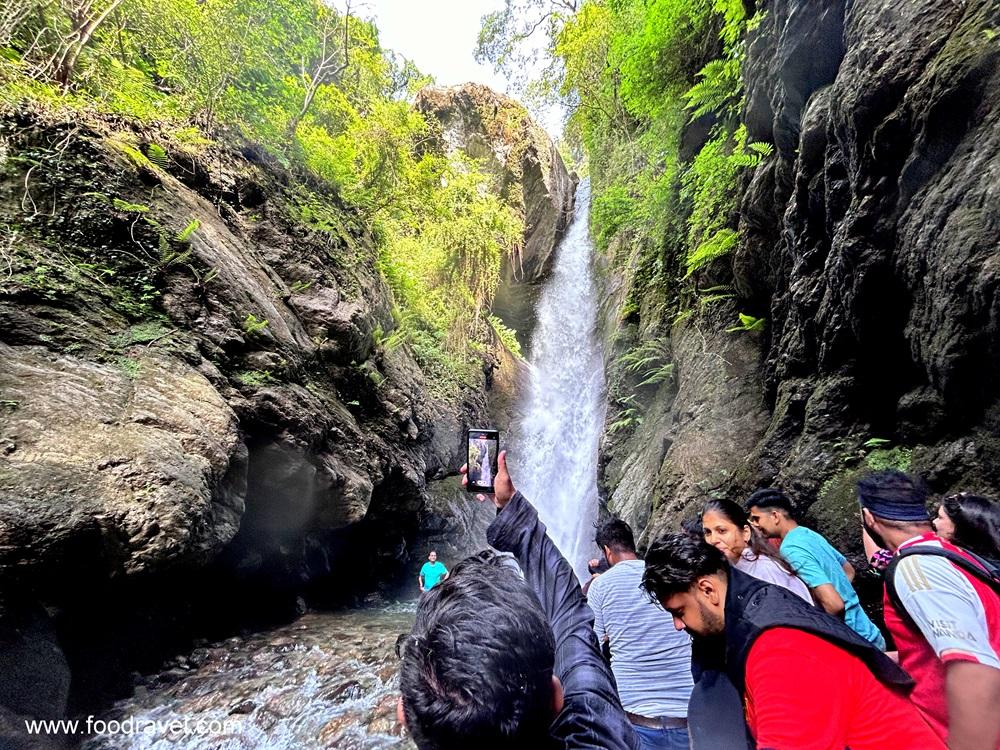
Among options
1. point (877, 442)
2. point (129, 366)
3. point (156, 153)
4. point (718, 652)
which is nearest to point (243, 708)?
point (129, 366)

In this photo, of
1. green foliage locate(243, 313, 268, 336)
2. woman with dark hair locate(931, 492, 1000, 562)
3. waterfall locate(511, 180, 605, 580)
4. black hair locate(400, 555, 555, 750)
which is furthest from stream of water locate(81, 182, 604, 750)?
waterfall locate(511, 180, 605, 580)

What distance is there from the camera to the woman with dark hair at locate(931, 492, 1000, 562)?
2.14 meters

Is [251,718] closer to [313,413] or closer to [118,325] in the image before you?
[313,413]

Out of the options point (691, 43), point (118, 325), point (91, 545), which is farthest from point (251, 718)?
point (691, 43)

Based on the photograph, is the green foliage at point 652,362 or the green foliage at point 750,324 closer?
the green foliage at point 750,324

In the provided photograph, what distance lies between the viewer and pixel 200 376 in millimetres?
4613

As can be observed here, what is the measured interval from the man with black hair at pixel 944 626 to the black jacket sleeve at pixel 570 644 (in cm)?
118

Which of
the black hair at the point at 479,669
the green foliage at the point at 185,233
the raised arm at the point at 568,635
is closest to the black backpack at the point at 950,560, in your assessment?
the raised arm at the point at 568,635

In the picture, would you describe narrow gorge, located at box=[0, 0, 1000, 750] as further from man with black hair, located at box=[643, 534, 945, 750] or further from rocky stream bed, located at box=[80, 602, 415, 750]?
man with black hair, located at box=[643, 534, 945, 750]

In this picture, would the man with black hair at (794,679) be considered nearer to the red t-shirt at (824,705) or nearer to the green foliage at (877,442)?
the red t-shirt at (824,705)

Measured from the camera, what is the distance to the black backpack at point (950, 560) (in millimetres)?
1664

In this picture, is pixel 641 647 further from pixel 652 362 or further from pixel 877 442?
pixel 652 362

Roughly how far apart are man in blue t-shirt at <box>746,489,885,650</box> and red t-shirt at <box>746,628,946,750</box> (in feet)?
4.57

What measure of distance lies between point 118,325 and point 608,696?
5.37 meters
